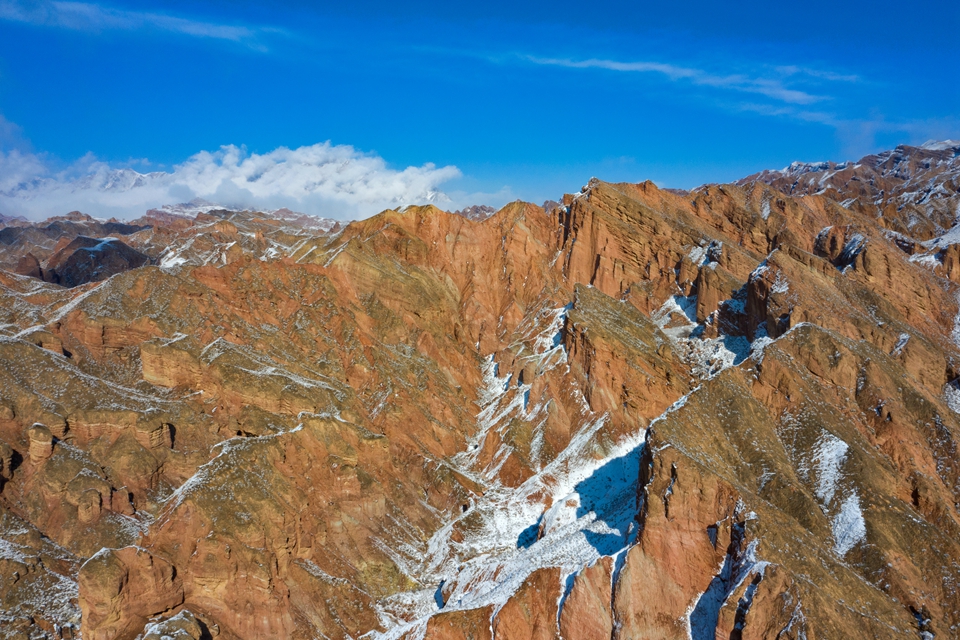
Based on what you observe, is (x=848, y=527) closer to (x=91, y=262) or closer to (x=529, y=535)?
(x=529, y=535)

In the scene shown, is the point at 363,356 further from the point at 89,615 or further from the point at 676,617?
the point at 676,617

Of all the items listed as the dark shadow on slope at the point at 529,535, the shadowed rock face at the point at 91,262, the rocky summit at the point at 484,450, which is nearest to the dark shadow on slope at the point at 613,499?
the rocky summit at the point at 484,450

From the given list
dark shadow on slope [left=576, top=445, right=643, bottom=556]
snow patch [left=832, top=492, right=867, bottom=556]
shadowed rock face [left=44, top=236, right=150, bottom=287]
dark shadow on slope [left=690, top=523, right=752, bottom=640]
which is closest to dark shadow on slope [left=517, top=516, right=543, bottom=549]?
dark shadow on slope [left=576, top=445, right=643, bottom=556]

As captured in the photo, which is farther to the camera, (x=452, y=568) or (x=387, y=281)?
(x=387, y=281)

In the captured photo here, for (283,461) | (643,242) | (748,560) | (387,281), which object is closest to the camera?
(748,560)

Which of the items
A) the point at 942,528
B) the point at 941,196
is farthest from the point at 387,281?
the point at 941,196

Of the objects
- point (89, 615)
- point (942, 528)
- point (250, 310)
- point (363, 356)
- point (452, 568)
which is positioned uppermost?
point (250, 310)

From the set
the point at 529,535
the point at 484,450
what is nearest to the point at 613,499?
the point at 529,535

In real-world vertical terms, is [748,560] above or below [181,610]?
above
